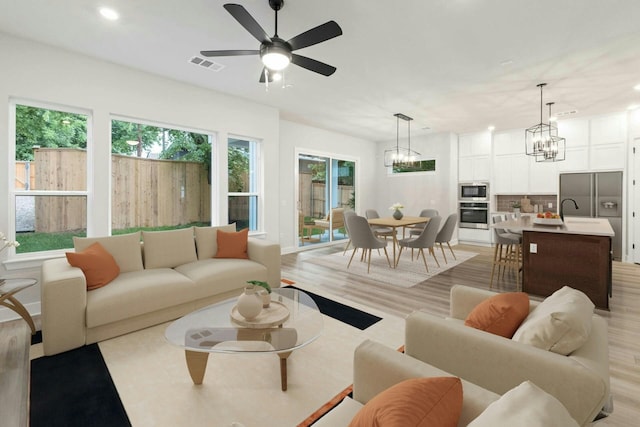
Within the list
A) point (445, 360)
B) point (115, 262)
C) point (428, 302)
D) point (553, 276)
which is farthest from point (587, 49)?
point (115, 262)

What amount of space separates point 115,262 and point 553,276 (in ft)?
15.8

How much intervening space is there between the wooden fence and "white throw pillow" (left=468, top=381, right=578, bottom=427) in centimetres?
445

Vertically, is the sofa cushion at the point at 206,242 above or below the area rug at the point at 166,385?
above

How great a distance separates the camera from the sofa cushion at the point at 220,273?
3.04 metres

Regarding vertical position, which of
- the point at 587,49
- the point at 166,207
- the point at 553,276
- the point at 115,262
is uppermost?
the point at 587,49

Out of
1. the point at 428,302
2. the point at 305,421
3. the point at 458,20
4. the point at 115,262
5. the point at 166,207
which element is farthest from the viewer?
the point at 166,207

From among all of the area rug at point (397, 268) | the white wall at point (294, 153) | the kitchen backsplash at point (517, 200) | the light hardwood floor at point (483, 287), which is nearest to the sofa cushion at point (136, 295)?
the light hardwood floor at point (483, 287)

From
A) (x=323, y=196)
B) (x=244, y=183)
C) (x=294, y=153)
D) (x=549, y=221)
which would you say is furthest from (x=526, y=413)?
(x=323, y=196)

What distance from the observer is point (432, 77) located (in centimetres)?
405

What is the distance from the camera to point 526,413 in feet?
2.23

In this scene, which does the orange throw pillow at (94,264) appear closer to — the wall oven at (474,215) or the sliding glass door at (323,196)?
the sliding glass door at (323,196)

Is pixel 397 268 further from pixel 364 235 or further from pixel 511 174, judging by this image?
pixel 511 174

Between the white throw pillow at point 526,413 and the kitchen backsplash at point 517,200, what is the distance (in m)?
7.44

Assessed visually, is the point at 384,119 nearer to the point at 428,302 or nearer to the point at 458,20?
the point at 458,20
